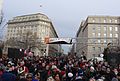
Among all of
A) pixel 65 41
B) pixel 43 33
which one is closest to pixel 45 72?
pixel 65 41

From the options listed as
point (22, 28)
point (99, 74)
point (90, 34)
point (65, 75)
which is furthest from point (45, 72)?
point (22, 28)

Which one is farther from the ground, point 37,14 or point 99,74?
point 37,14

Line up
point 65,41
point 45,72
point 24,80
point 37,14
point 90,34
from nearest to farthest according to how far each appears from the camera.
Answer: point 24,80 → point 45,72 → point 65,41 → point 90,34 → point 37,14

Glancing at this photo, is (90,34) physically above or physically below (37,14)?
below

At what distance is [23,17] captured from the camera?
6186 inches

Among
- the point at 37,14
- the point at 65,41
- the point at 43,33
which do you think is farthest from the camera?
the point at 37,14

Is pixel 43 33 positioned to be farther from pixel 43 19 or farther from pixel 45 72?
pixel 45 72

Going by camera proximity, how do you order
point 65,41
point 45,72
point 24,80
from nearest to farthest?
1. point 24,80
2. point 45,72
3. point 65,41

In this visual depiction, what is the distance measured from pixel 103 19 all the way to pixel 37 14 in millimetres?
37649

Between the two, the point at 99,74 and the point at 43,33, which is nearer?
A: the point at 99,74

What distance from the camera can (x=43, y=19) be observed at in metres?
146

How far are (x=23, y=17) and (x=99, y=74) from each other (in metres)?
143

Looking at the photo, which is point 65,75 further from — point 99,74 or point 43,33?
point 43,33

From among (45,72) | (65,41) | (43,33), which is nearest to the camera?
(45,72)
